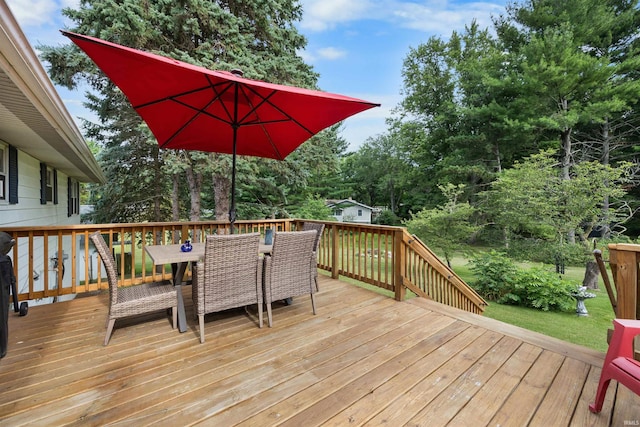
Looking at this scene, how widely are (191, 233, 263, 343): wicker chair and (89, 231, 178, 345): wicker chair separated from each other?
0.26 meters

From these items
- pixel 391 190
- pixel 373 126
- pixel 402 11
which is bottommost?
pixel 391 190

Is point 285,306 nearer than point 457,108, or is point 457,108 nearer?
point 285,306

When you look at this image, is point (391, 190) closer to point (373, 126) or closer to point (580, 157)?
point (373, 126)

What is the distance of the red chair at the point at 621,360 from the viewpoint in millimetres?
1451

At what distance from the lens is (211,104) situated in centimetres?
306

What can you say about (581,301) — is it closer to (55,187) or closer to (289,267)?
(289,267)

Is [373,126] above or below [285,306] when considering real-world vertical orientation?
above

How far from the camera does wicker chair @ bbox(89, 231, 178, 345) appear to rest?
7.64 feet

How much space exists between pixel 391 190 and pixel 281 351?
2780cm

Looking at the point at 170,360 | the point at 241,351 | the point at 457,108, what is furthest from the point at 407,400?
the point at 457,108

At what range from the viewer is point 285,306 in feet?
11.2

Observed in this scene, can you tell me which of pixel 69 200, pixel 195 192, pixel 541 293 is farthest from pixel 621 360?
pixel 69 200

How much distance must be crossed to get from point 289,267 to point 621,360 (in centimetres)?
237

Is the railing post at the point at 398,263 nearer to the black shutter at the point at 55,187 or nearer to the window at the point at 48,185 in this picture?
the window at the point at 48,185
